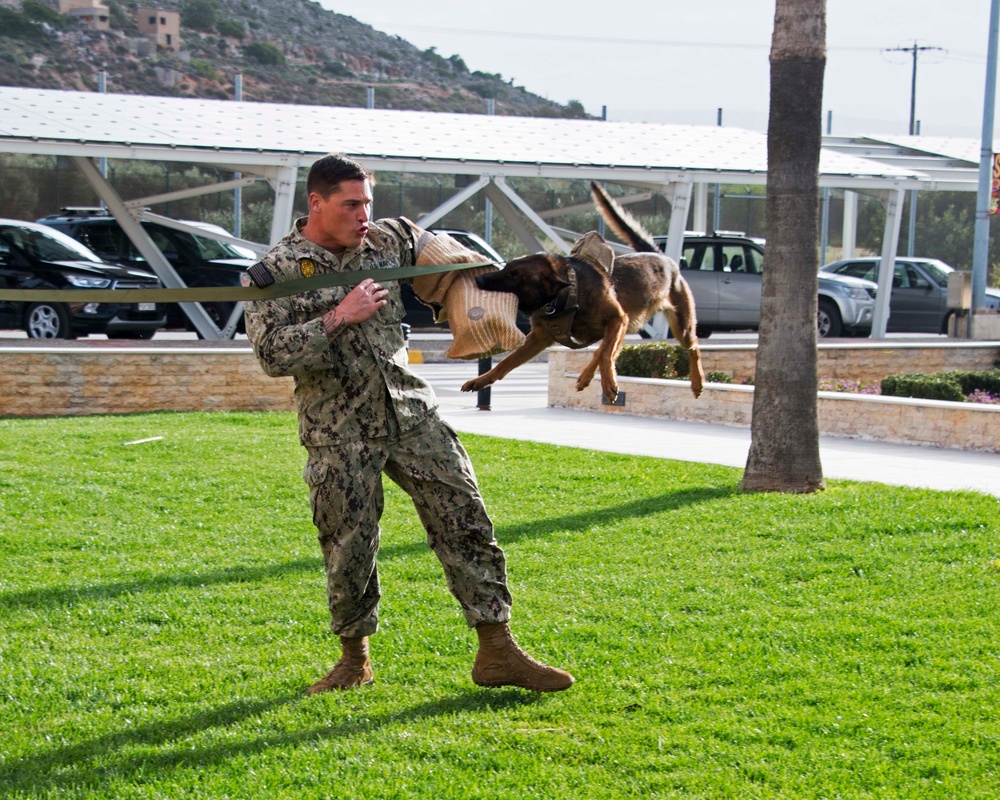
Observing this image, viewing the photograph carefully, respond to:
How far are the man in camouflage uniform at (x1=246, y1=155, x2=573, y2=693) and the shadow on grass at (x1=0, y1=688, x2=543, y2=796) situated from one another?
181mm

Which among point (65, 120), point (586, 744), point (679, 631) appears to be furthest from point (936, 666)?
point (65, 120)

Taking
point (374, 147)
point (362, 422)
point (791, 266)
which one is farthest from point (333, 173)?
point (374, 147)

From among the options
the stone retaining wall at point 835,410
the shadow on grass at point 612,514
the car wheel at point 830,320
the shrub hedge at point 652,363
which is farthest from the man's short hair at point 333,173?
the car wheel at point 830,320

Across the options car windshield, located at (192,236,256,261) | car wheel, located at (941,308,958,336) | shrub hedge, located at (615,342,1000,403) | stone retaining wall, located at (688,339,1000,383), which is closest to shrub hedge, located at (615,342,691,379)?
shrub hedge, located at (615,342,1000,403)

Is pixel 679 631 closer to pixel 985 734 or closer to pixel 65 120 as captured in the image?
pixel 985 734

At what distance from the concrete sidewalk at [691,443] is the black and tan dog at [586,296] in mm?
6025

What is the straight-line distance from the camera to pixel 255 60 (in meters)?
65.5

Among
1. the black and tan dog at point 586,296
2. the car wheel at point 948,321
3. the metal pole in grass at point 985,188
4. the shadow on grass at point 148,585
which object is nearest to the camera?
the black and tan dog at point 586,296

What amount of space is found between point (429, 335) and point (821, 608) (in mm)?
17597

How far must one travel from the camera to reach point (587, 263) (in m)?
2.56

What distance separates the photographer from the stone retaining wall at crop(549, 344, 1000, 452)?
1116 centimetres

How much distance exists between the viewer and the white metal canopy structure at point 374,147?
1695 cm

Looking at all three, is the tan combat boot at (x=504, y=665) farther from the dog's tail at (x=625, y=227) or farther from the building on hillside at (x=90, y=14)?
the building on hillside at (x=90, y=14)

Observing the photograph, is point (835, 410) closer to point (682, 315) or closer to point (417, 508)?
point (417, 508)
